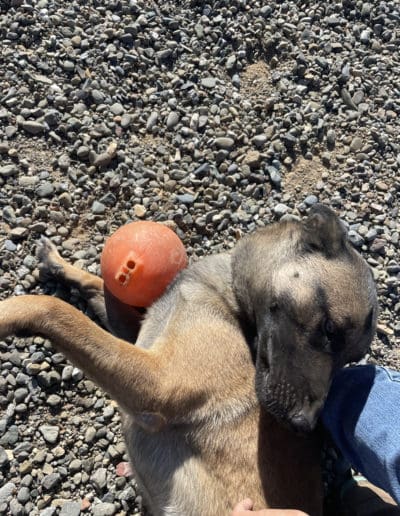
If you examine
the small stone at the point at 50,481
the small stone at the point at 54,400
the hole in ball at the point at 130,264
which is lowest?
the small stone at the point at 50,481

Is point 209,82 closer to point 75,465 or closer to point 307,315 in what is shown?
point 307,315

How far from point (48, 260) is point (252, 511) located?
2.65m

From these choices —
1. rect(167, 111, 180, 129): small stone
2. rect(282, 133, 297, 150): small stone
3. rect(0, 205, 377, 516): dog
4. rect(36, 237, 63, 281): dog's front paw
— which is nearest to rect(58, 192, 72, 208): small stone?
rect(36, 237, 63, 281): dog's front paw

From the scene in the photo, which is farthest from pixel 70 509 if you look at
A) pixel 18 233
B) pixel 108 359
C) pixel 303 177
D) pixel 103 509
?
pixel 303 177

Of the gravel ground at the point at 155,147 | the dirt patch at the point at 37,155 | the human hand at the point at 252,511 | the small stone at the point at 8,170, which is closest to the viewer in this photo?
the human hand at the point at 252,511

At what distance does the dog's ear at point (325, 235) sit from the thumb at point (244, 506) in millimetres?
1731

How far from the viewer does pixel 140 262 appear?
426 centimetres

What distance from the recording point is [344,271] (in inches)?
155

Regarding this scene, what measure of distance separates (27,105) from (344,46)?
362 cm

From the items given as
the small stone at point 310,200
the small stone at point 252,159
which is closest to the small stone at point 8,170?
the small stone at point 252,159

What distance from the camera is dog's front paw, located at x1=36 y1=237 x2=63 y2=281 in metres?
4.90

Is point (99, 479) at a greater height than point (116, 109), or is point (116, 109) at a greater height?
point (116, 109)

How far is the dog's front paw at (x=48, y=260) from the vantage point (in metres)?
4.90

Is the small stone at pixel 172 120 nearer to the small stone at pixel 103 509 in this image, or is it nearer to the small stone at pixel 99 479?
the small stone at pixel 99 479
